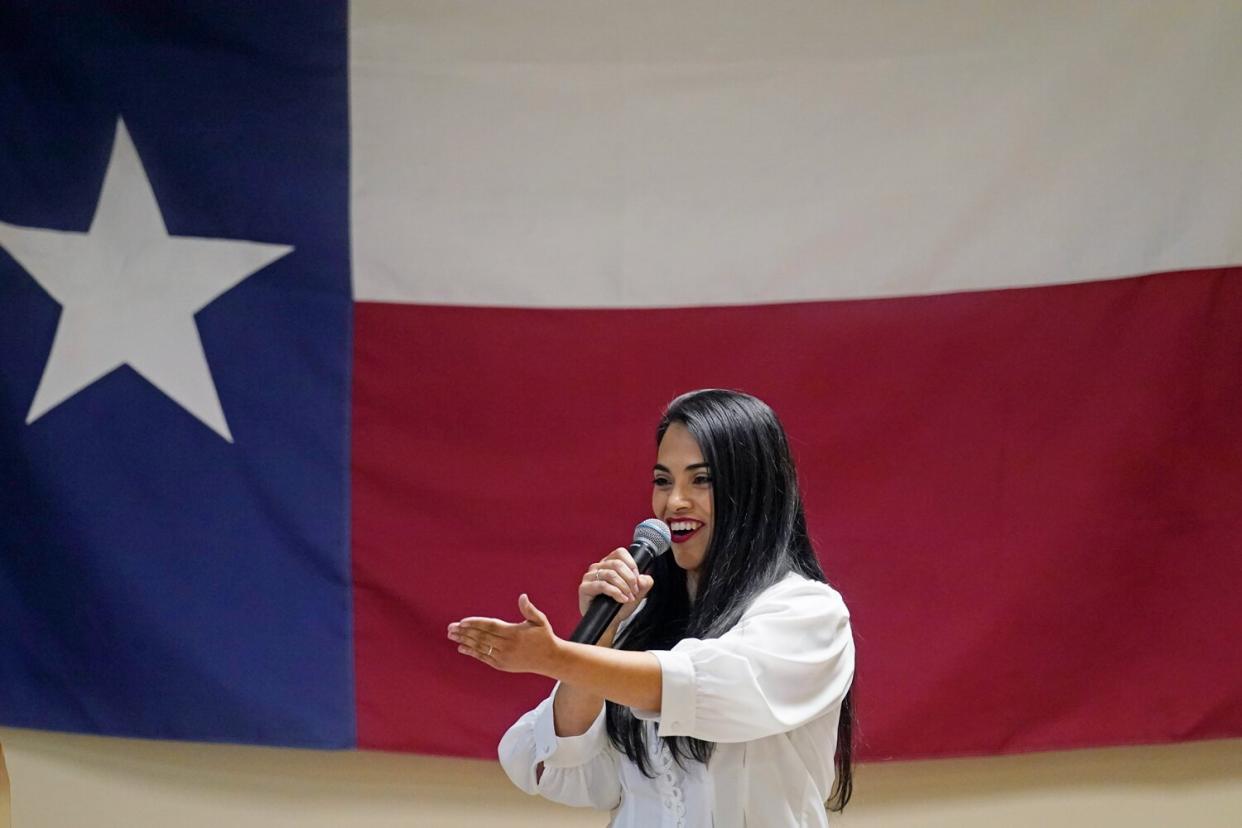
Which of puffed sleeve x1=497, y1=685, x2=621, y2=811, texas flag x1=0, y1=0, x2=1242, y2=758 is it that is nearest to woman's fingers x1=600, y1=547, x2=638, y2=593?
puffed sleeve x1=497, y1=685, x2=621, y2=811

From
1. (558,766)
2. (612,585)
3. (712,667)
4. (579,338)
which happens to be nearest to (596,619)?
(612,585)

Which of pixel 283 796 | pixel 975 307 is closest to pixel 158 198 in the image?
pixel 283 796

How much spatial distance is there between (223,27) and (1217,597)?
2.31m

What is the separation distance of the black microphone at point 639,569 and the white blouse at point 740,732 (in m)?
0.08

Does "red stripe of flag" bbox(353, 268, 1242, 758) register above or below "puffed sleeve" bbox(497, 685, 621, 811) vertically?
above

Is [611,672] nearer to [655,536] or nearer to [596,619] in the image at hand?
[596,619]

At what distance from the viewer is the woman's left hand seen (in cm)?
133

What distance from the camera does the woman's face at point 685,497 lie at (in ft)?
5.59

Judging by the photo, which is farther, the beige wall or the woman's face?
the beige wall

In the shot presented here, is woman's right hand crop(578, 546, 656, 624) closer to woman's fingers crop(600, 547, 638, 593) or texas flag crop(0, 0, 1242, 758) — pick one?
woman's fingers crop(600, 547, 638, 593)

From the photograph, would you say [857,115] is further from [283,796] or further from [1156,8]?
[283,796]

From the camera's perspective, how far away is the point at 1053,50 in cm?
257

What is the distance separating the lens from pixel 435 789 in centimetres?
269

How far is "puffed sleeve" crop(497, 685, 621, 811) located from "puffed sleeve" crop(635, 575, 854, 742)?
28 cm
